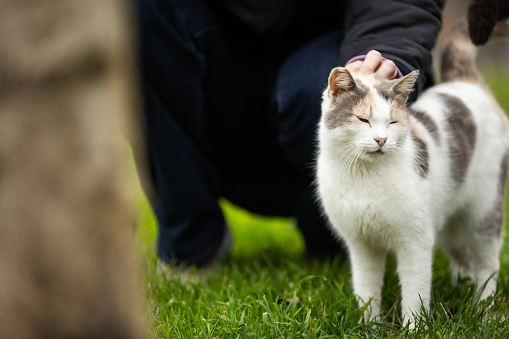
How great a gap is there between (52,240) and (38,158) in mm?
150

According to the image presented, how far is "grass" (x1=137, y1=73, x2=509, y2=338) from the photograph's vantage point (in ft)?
5.26

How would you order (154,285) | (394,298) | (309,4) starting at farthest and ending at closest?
1. (309,4)
2. (154,285)
3. (394,298)

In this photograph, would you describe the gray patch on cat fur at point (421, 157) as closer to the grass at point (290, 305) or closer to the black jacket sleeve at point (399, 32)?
the black jacket sleeve at point (399, 32)

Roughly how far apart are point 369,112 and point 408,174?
0.24 m

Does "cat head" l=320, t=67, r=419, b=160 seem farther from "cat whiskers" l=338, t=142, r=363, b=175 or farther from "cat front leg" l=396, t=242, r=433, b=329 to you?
"cat front leg" l=396, t=242, r=433, b=329

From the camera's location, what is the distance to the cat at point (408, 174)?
1.66 metres

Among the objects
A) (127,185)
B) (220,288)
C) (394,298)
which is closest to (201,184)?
(220,288)

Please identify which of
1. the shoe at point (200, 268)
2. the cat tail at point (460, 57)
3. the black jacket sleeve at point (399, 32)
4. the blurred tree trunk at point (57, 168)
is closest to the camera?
the blurred tree trunk at point (57, 168)

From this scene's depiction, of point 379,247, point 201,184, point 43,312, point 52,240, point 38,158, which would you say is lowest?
point 201,184

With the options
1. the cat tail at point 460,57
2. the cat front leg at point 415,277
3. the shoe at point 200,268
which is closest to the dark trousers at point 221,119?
the shoe at point 200,268

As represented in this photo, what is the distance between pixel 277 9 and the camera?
2.18 metres

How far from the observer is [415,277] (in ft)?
5.59

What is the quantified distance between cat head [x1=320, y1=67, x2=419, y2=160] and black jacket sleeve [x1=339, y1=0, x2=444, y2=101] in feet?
0.59

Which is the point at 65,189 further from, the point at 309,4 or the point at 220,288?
the point at 309,4
